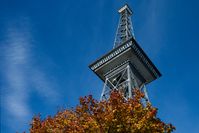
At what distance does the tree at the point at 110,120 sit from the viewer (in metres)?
22.1

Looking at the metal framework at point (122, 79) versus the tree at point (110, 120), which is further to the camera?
the metal framework at point (122, 79)

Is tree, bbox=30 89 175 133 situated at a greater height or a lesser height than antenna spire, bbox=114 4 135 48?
lesser

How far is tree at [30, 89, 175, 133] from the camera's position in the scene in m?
22.1

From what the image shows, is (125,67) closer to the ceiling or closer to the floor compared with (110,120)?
closer to the ceiling

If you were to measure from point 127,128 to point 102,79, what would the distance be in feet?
137

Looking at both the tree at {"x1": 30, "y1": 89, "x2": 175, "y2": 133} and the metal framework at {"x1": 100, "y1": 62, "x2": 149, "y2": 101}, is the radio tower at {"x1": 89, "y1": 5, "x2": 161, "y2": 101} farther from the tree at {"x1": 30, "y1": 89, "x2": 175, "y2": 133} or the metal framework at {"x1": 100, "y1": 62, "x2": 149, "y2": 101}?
the tree at {"x1": 30, "y1": 89, "x2": 175, "y2": 133}

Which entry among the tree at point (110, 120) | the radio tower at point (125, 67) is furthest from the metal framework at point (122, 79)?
the tree at point (110, 120)

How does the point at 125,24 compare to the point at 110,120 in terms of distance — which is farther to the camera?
the point at 125,24

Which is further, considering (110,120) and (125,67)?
(125,67)

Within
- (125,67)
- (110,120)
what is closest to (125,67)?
(125,67)

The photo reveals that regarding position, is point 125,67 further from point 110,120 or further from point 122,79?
point 110,120

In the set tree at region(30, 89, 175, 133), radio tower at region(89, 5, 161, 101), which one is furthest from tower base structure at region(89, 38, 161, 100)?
tree at region(30, 89, 175, 133)

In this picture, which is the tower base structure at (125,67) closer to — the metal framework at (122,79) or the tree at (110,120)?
the metal framework at (122,79)

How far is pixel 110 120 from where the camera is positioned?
72.3 ft
